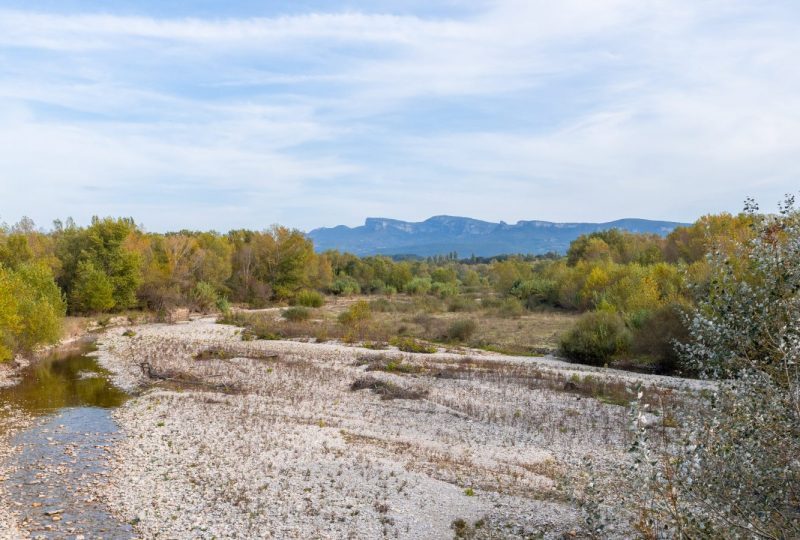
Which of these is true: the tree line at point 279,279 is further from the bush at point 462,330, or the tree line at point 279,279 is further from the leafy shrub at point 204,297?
the bush at point 462,330

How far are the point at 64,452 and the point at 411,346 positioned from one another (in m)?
22.3

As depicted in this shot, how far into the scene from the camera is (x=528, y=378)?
26562mm

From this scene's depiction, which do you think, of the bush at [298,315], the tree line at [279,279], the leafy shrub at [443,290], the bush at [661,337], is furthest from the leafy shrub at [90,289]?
the leafy shrub at [443,290]

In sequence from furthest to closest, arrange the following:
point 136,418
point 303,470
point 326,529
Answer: point 136,418 < point 303,470 < point 326,529

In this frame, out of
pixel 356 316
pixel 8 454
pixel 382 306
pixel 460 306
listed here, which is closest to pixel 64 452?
pixel 8 454

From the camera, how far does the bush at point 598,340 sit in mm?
31734

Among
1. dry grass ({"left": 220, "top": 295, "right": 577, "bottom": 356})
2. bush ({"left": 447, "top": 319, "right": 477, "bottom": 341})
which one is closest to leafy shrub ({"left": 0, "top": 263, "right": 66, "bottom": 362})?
dry grass ({"left": 220, "top": 295, "right": 577, "bottom": 356})

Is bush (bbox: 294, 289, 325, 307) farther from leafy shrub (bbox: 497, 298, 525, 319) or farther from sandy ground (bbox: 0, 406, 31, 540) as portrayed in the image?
sandy ground (bbox: 0, 406, 31, 540)

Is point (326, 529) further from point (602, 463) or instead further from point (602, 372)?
point (602, 372)

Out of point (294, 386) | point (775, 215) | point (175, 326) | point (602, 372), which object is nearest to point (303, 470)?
point (294, 386)

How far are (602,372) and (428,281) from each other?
5322 centimetres

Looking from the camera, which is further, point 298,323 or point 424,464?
point 298,323

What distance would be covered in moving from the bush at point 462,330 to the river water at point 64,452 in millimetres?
23136

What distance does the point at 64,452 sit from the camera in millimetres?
16109
